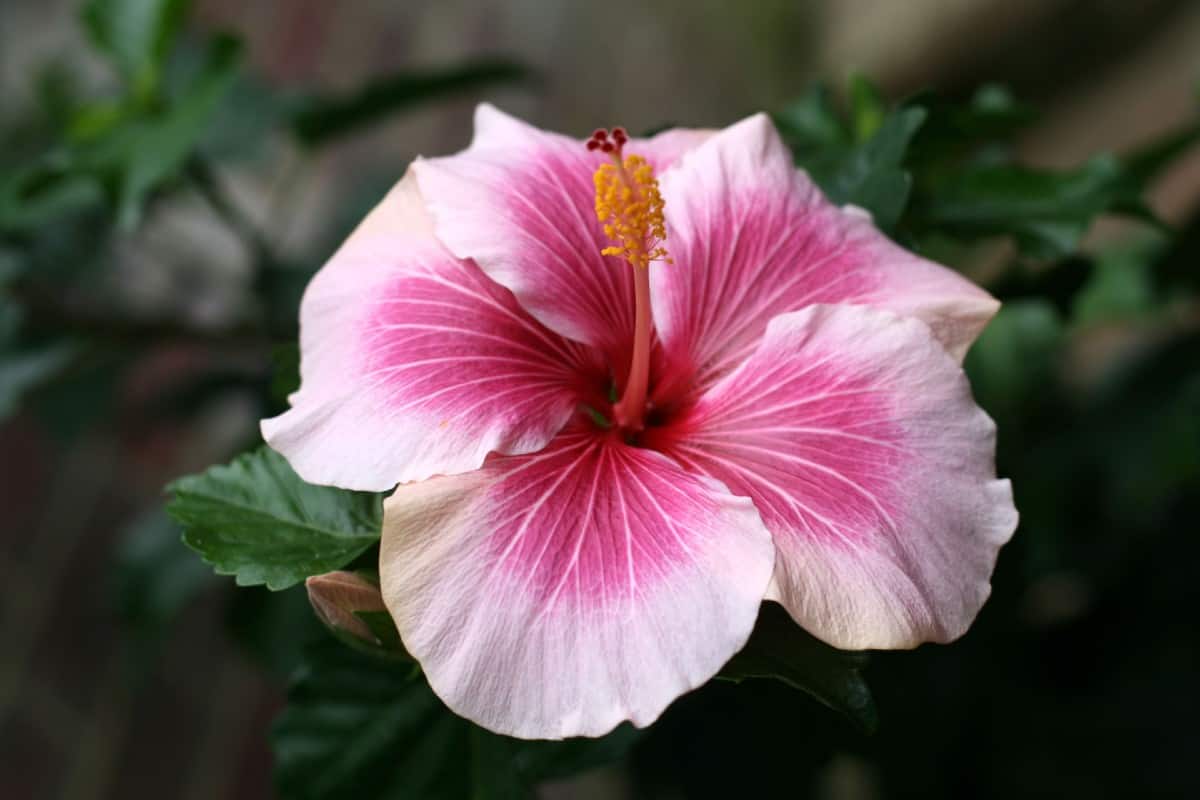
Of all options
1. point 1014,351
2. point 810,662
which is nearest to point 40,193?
point 810,662

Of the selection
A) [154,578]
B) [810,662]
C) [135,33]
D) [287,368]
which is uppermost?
[135,33]

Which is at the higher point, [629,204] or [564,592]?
[629,204]

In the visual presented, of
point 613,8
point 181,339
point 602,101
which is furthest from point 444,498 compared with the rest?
point 613,8

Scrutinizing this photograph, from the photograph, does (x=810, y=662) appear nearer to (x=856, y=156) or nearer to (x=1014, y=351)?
(x=856, y=156)

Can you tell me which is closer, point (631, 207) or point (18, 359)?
point (631, 207)

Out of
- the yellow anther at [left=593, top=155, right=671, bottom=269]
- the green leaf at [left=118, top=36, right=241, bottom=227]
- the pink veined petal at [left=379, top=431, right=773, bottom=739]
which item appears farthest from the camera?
the green leaf at [left=118, top=36, right=241, bottom=227]

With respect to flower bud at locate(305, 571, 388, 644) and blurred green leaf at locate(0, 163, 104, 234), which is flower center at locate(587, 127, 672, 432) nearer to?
flower bud at locate(305, 571, 388, 644)

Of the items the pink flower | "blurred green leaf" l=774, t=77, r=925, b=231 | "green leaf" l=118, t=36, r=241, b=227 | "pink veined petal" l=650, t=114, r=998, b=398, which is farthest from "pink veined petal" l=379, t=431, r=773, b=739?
"green leaf" l=118, t=36, r=241, b=227
